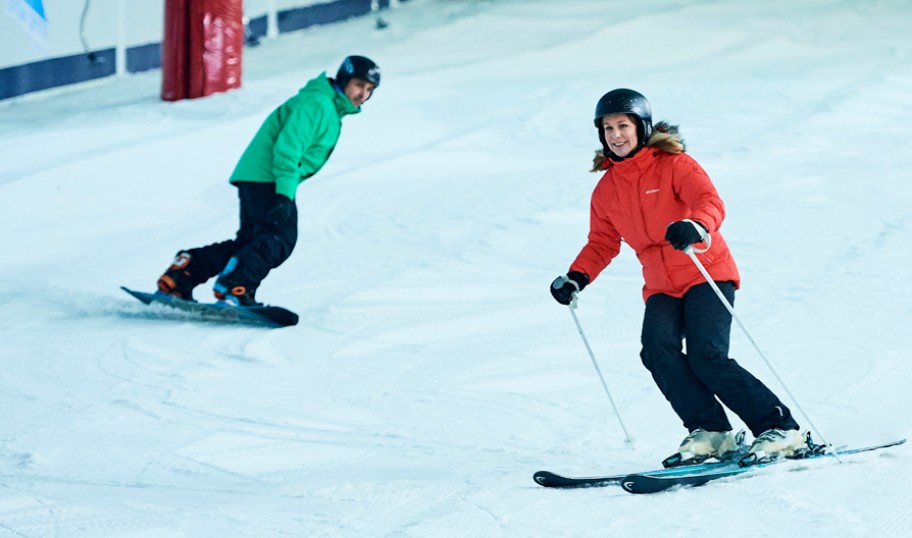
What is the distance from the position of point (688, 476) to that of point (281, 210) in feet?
9.32

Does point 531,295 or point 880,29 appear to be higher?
point 880,29

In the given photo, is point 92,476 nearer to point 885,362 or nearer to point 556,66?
point 885,362

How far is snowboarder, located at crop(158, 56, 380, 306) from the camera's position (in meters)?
6.27

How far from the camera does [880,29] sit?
539 inches

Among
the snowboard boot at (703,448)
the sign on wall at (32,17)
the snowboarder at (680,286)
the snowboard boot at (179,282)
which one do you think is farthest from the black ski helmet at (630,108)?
the sign on wall at (32,17)

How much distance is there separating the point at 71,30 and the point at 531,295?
22.3 ft

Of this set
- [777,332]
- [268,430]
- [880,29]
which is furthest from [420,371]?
[880,29]

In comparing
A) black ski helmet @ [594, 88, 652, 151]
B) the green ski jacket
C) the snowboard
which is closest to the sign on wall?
the snowboard

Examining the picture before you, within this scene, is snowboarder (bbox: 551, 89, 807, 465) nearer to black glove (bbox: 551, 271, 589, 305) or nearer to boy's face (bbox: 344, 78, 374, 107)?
black glove (bbox: 551, 271, 589, 305)

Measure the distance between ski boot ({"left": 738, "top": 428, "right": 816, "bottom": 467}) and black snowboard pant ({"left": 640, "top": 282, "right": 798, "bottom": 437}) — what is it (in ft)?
0.11

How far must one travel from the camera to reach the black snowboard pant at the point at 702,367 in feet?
13.5

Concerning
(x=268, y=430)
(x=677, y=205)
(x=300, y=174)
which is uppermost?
(x=677, y=205)

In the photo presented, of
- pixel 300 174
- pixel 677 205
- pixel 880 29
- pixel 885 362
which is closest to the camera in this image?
pixel 677 205

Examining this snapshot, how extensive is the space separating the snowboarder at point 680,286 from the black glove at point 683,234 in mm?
153
